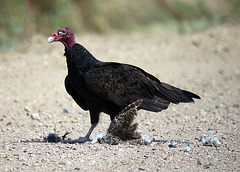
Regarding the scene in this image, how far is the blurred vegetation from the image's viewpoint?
11391 mm

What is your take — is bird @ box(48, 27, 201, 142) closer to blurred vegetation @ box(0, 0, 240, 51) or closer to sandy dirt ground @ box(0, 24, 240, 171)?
sandy dirt ground @ box(0, 24, 240, 171)

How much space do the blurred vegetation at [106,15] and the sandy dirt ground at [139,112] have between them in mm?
504

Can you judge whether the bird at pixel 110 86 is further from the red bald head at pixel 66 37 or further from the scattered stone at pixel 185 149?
the scattered stone at pixel 185 149

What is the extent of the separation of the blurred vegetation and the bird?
6.79m

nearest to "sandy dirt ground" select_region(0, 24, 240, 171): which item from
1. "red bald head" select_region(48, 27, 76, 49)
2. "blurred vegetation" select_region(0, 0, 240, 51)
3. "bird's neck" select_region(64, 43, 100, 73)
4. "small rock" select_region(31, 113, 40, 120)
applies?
"small rock" select_region(31, 113, 40, 120)

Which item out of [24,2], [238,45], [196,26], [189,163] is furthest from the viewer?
[196,26]

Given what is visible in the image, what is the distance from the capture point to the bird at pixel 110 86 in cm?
473

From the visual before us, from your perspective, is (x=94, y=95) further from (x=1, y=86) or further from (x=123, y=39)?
(x=123, y=39)

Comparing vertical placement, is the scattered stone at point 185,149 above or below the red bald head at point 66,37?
below

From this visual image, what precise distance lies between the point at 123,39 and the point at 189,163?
9.70 m

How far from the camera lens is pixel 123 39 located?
13383 millimetres

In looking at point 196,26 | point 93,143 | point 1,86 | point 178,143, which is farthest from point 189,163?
point 196,26

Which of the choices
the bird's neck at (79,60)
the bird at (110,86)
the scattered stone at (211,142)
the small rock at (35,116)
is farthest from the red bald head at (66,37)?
the scattered stone at (211,142)

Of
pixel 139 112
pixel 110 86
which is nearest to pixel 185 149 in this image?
pixel 110 86
